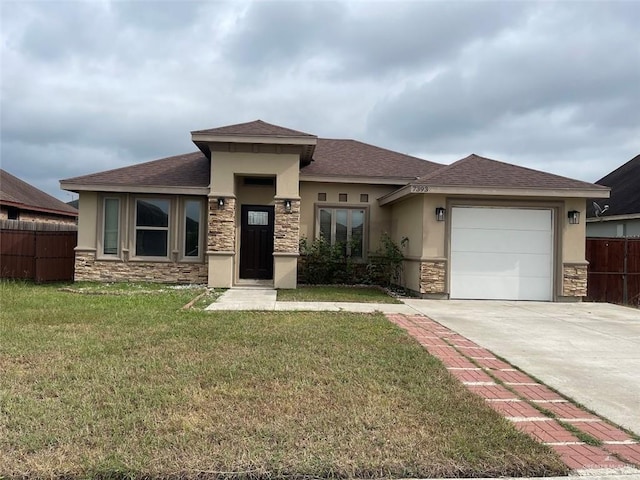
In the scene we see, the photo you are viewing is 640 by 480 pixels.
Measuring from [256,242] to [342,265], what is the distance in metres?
2.77

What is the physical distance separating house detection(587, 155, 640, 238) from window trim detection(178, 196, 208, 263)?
14.7 m

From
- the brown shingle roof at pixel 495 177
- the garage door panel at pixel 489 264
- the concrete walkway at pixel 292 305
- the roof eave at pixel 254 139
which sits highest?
the roof eave at pixel 254 139

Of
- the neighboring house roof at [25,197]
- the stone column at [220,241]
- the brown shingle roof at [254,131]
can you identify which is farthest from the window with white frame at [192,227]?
the neighboring house roof at [25,197]

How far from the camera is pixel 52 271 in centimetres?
1462

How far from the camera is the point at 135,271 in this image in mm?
13836

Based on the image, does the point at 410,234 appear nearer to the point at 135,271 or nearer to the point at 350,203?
the point at 350,203

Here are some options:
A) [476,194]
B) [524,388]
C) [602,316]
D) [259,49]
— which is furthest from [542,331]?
[259,49]

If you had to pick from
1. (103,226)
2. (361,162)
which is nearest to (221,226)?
(103,226)

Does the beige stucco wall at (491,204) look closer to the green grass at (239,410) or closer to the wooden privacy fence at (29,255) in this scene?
the green grass at (239,410)

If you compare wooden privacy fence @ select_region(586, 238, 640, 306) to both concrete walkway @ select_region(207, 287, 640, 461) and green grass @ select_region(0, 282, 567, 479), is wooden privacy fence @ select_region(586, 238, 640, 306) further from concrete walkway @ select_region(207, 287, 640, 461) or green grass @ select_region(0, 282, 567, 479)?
green grass @ select_region(0, 282, 567, 479)

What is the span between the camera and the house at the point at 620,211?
55.4ft

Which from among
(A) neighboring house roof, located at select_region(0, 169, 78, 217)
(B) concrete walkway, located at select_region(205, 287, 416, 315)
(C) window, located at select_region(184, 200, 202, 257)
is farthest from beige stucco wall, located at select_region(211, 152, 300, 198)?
(A) neighboring house roof, located at select_region(0, 169, 78, 217)

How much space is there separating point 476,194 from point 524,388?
756 cm

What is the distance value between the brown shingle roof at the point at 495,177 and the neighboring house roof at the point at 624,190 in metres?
6.43
